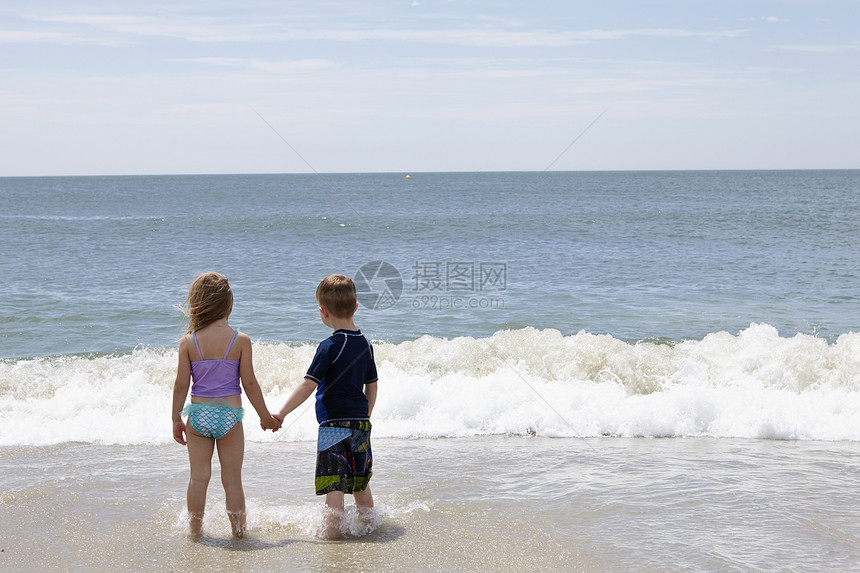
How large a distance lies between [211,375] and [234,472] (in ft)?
1.97

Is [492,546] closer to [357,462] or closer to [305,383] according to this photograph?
[357,462]

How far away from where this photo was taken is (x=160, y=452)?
6.04m

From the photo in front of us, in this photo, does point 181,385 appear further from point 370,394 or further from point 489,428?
point 489,428

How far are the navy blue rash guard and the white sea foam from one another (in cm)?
260

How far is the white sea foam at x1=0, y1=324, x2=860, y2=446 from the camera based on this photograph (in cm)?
665

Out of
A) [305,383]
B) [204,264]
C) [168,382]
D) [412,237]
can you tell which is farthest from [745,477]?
[412,237]

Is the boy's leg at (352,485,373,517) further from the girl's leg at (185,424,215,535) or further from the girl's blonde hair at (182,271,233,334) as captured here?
the girl's blonde hair at (182,271,233,334)

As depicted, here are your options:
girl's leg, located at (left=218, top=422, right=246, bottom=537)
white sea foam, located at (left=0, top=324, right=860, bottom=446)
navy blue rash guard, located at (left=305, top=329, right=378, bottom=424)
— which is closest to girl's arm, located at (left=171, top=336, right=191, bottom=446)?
girl's leg, located at (left=218, top=422, right=246, bottom=537)

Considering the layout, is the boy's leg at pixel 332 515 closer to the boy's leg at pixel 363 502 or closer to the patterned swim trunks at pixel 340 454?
the patterned swim trunks at pixel 340 454

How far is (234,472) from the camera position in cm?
398

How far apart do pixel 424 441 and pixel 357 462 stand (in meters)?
2.52

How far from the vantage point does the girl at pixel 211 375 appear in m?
3.80

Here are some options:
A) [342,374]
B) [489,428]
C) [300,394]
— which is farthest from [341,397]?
[489,428]

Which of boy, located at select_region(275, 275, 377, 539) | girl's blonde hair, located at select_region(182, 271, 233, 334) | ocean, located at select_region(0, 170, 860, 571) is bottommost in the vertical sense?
ocean, located at select_region(0, 170, 860, 571)
